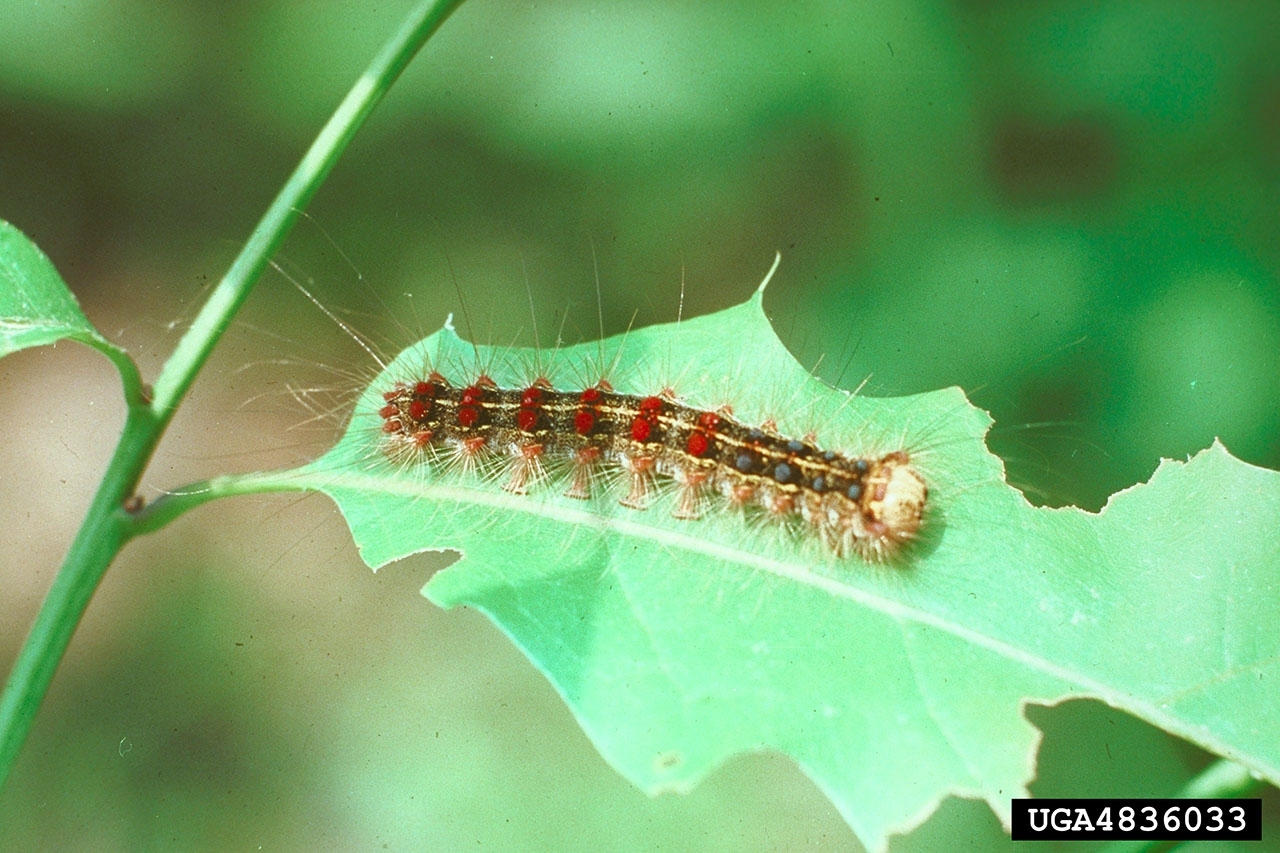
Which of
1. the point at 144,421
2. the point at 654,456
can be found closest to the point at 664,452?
the point at 654,456

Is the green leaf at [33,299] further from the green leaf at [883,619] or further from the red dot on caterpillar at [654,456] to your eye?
the red dot on caterpillar at [654,456]

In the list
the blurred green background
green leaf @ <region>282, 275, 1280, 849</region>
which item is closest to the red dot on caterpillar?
green leaf @ <region>282, 275, 1280, 849</region>

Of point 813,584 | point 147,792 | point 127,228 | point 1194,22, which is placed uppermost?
point 1194,22

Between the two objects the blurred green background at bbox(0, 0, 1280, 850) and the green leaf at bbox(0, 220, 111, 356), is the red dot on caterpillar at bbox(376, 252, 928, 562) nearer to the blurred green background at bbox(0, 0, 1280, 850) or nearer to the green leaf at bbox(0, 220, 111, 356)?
the blurred green background at bbox(0, 0, 1280, 850)

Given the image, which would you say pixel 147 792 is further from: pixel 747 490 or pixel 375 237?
pixel 747 490

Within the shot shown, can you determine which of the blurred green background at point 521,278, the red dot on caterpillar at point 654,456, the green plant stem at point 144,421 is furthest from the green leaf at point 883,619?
the blurred green background at point 521,278

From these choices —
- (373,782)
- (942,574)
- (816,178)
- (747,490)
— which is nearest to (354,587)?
(373,782)
